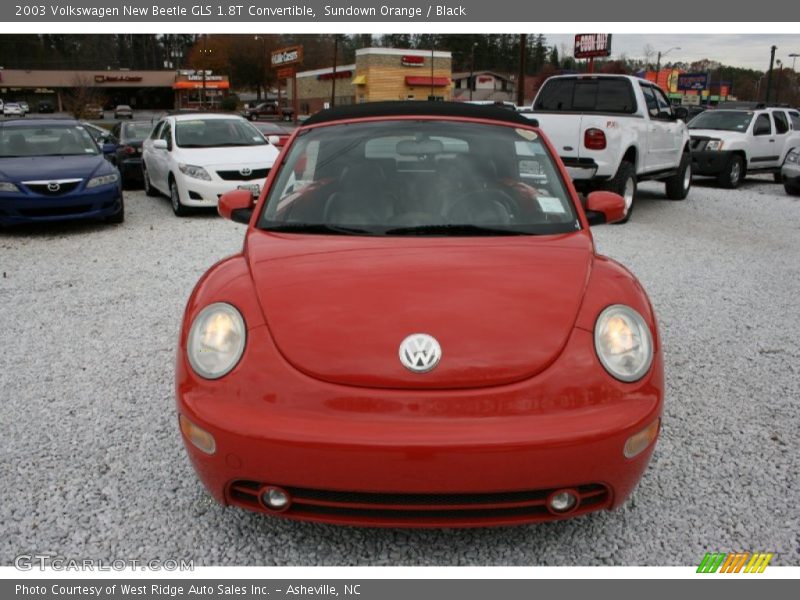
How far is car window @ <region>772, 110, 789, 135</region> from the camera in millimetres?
16077

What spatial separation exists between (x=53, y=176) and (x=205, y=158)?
219 cm

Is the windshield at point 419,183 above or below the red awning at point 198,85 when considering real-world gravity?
above

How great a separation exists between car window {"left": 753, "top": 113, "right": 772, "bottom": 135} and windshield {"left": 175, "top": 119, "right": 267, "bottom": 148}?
1077 cm

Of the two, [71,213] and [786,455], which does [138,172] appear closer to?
[71,213]

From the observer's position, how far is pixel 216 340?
2436mm

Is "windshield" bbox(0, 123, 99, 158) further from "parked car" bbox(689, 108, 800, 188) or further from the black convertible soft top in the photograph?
"parked car" bbox(689, 108, 800, 188)

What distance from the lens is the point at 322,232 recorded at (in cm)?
307

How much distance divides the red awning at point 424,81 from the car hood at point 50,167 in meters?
64.4

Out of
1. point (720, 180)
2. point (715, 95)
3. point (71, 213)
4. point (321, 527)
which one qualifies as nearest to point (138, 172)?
point (71, 213)

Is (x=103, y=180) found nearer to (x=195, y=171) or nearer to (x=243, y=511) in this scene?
(x=195, y=171)

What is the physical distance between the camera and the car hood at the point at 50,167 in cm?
895

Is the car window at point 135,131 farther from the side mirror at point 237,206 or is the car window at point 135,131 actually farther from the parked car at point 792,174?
the parked car at point 792,174

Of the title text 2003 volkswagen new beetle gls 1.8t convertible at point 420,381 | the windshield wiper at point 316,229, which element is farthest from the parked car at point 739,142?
the windshield wiper at point 316,229

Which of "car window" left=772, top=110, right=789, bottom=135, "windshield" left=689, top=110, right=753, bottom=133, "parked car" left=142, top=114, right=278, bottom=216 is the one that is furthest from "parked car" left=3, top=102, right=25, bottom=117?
"car window" left=772, top=110, right=789, bottom=135
